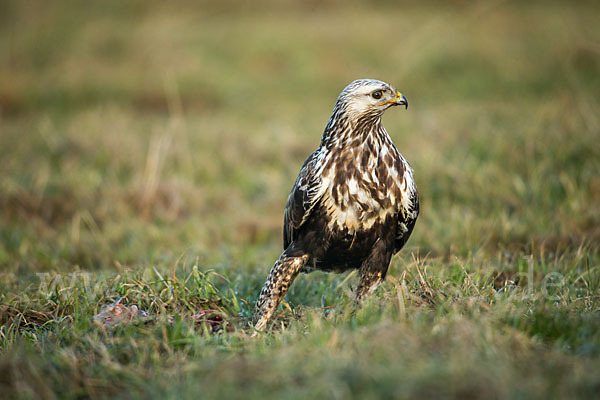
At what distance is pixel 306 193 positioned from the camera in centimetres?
338

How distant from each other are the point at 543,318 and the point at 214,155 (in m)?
6.07

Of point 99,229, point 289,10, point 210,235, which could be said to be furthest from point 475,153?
point 289,10

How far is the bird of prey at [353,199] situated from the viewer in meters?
3.27

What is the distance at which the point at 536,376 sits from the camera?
6.72ft

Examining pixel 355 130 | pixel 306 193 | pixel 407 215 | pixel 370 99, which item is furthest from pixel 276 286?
pixel 370 99

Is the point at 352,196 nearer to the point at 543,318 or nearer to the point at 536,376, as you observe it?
the point at 543,318

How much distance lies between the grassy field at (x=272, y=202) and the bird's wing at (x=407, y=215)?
209 millimetres

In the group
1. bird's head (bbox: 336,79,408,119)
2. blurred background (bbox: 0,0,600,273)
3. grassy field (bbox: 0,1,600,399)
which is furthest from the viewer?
blurred background (bbox: 0,0,600,273)

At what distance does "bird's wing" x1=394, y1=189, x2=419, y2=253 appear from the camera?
3.38 meters

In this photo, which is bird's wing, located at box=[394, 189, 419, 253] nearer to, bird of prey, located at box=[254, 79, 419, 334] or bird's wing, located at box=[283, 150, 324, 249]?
bird of prey, located at box=[254, 79, 419, 334]

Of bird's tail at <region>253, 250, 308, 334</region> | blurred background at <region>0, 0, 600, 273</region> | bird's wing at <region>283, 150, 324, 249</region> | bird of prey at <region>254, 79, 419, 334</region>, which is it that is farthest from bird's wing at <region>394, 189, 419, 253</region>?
blurred background at <region>0, 0, 600, 273</region>

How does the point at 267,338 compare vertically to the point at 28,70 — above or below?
below

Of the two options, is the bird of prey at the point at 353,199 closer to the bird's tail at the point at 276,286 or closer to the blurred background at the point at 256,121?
the bird's tail at the point at 276,286

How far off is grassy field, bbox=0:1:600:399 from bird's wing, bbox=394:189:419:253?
209mm
